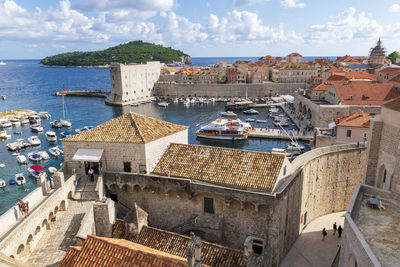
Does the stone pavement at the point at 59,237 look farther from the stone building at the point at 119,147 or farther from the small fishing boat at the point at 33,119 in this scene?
the small fishing boat at the point at 33,119

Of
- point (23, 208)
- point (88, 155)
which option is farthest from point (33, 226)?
point (88, 155)

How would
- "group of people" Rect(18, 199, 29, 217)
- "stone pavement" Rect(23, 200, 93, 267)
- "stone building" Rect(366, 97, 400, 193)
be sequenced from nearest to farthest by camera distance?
1. "stone pavement" Rect(23, 200, 93, 267)
2. "stone building" Rect(366, 97, 400, 193)
3. "group of people" Rect(18, 199, 29, 217)

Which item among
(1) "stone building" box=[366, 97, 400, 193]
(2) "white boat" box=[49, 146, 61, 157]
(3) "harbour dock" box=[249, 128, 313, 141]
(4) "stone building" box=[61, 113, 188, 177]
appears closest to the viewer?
(1) "stone building" box=[366, 97, 400, 193]

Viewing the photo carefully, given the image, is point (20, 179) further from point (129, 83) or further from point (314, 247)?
point (129, 83)

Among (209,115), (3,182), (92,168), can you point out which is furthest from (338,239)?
(209,115)

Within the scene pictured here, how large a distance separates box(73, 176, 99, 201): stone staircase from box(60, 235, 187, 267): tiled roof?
568 cm

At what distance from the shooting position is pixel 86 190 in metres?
18.8

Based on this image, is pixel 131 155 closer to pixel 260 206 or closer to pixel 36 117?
pixel 260 206

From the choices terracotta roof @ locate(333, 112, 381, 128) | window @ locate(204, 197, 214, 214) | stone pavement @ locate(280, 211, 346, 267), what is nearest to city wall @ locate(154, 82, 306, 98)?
terracotta roof @ locate(333, 112, 381, 128)

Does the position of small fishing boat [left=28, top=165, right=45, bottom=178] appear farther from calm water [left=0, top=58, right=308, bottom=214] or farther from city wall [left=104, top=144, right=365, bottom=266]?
city wall [left=104, top=144, right=365, bottom=266]

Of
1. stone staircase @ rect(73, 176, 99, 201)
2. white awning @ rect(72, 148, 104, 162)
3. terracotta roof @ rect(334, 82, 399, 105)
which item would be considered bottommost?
stone staircase @ rect(73, 176, 99, 201)

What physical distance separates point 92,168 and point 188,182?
7.22 meters

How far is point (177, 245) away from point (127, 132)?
317 inches

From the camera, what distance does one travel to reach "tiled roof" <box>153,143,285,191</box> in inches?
655
